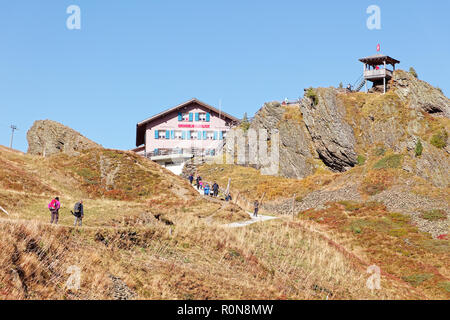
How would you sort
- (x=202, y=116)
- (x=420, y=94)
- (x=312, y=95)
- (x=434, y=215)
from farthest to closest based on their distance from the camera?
(x=202, y=116) < (x=312, y=95) < (x=420, y=94) < (x=434, y=215)

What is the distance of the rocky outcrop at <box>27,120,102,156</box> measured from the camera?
76250 millimetres

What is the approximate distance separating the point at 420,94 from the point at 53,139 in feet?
167

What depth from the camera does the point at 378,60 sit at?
83062 millimetres

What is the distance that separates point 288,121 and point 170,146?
724 inches

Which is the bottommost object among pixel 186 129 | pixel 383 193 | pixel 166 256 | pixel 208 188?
pixel 166 256

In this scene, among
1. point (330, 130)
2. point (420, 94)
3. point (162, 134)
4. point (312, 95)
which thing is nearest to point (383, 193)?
point (330, 130)

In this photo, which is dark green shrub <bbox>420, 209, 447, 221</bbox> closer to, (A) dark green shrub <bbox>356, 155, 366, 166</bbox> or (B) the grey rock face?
(A) dark green shrub <bbox>356, 155, 366, 166</bbox>

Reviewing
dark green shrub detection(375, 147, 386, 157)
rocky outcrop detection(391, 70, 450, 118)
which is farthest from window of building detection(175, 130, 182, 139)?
rocky outcrop detection(391, 70, 450, 118)

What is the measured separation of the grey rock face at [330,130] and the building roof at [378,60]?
7.12 meters

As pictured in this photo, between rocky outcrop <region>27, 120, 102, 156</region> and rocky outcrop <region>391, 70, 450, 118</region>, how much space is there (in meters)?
43.2

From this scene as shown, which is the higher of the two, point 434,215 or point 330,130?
point 330,130

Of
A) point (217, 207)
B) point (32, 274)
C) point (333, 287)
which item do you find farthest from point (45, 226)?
point (217, 207)

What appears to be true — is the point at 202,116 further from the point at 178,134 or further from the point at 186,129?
the point at 178,134

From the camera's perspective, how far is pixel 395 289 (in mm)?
32344
